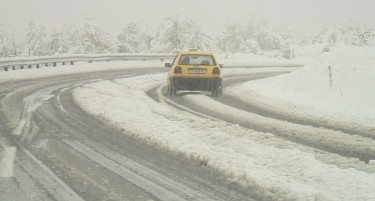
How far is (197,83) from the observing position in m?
14.5

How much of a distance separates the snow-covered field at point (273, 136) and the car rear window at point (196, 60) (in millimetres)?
1220

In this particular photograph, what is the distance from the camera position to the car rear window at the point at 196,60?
1462 cm

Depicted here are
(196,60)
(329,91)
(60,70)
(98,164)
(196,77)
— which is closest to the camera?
(98,164)

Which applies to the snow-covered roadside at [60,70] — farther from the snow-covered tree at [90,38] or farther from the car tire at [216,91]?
the snow-covered tree at [90,38]

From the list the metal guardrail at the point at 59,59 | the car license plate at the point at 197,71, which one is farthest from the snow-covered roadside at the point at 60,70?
the car license plate at the point at 197,71

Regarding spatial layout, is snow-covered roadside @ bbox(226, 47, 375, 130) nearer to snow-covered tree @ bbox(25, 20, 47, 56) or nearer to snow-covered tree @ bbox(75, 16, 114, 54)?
snow-covered tree @ bbox(75, 16, 114, 54)

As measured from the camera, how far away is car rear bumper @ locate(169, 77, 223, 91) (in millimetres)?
14398

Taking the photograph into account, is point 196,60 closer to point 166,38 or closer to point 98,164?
point 98,164

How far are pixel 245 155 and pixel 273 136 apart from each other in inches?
61.1

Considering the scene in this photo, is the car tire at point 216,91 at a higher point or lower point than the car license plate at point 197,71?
lower

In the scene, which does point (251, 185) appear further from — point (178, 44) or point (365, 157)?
point (178, 44)

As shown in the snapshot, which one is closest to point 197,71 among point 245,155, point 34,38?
point 245,155

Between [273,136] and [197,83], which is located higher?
[197,83]

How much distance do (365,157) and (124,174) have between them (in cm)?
352
